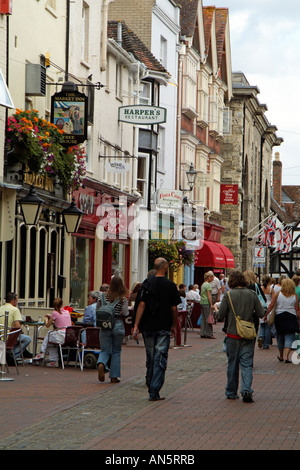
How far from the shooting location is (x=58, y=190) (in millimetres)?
25547

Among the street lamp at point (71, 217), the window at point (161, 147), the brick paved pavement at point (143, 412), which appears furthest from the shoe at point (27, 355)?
the window at point (161, 147)

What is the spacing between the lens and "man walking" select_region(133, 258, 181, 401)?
13547 mm

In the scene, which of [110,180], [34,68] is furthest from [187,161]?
[34,68]

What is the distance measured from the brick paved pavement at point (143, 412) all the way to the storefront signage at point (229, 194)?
37.5 m

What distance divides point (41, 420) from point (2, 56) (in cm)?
1170

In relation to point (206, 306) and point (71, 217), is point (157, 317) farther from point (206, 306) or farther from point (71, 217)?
point (206, 306)

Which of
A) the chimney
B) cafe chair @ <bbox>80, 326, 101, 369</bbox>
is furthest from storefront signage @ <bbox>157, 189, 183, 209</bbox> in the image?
the chimney

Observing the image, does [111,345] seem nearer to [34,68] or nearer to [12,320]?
[12,320]

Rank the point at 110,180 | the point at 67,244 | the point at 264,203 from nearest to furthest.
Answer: the point at 67,244, the point at 110,180, the point at 264,203

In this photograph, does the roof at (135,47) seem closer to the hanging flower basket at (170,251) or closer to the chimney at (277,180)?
the hanging flower basket at (170,251)

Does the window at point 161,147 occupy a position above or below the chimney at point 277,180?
below

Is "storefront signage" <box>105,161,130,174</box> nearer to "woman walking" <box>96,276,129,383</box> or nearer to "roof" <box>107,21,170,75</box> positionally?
"roof" <box>107,21,170,75</box>

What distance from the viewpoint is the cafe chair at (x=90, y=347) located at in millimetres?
17781

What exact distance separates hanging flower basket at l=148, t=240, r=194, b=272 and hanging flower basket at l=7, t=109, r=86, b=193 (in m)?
14.3
